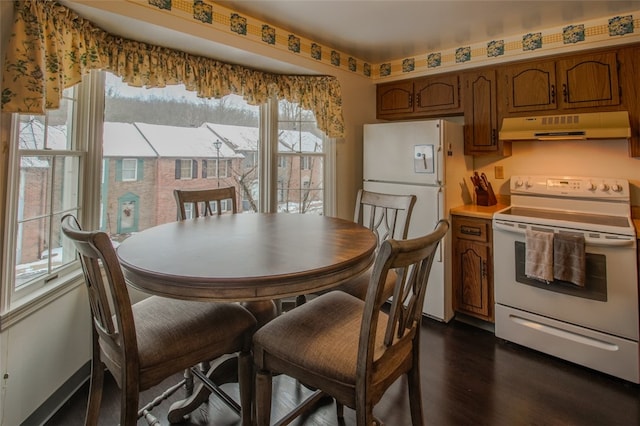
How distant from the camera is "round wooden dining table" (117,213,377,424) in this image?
1063mm

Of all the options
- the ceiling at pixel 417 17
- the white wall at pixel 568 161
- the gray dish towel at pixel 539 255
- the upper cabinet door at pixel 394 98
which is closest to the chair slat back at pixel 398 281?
the gray dish towel at pixel 539 255

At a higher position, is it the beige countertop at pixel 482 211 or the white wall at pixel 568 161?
the white wall at pixel 568 161

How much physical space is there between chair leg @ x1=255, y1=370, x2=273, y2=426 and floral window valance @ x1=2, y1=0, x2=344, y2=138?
5.01 ft

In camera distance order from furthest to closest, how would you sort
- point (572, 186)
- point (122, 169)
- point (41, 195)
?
point (572, 186) < point (122, 169) < point (41, 195)

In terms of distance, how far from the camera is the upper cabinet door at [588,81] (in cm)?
232

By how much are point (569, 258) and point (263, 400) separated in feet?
6.80

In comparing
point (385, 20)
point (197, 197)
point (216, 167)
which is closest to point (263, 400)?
point (197, 197)

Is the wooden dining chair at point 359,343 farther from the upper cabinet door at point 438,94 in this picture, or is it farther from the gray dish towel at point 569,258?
the upper cabinet door at point 438,94

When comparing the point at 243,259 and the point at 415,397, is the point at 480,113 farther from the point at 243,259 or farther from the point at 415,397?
the point at 243,259

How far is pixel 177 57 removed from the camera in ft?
7.49

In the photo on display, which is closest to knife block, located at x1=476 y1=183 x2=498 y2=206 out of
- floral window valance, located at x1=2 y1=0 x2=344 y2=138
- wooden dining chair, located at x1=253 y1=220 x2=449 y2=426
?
floral window valance, located at x1=2 y1=0 x2=344 y2=138

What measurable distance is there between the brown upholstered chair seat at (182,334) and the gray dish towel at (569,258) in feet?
6.57

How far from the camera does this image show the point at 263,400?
1.19 m

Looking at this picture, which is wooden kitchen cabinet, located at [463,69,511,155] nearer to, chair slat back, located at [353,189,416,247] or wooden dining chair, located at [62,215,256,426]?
chair slat back, located at [353,189,416,247]
